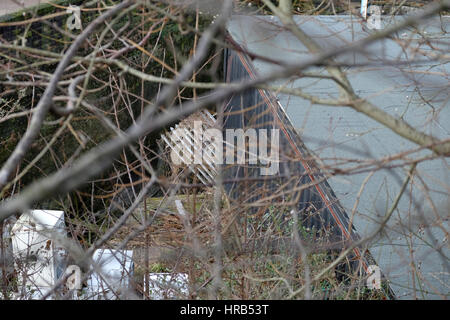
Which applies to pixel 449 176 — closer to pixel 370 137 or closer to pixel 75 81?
pixel 370 137

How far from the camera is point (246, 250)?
14.3ft

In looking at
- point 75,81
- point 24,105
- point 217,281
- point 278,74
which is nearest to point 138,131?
point 278,74

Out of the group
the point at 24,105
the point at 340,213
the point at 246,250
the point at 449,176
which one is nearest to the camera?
the point at 246,250

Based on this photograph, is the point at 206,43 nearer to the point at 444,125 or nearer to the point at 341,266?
the point at 341,266

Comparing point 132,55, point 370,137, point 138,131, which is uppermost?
point 132,55

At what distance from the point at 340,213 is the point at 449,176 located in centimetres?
122
